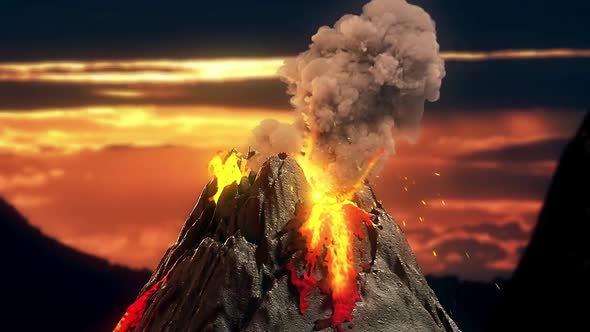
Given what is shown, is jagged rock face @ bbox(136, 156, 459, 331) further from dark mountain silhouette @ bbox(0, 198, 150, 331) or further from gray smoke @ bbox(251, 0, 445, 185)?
dark mountain silhouette @ bbox(0, 198, 150, 331)

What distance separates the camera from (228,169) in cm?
8450

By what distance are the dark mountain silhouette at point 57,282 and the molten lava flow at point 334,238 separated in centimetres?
11524

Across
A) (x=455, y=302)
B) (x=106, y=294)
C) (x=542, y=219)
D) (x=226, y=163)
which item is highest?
(x=106, y=294)

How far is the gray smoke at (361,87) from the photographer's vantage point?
8269cm

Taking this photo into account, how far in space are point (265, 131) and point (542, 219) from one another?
5940cm

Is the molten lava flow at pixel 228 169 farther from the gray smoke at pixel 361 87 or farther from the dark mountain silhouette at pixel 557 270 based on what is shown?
the dark mountain silhouette at pixel 557 270

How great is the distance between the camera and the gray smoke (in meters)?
82.7

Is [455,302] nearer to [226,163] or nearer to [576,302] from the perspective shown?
[226,163]

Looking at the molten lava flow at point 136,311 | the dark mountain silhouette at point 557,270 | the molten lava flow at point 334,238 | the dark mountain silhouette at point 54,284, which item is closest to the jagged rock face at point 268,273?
the molten lava flow at point 334,238

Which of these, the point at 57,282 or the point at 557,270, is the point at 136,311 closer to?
the point at 557,270

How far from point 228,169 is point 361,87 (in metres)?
12.9

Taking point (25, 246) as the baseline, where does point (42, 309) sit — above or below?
below

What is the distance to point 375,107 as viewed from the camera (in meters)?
84.1

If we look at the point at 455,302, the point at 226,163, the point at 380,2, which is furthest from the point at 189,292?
the point at 455,302
